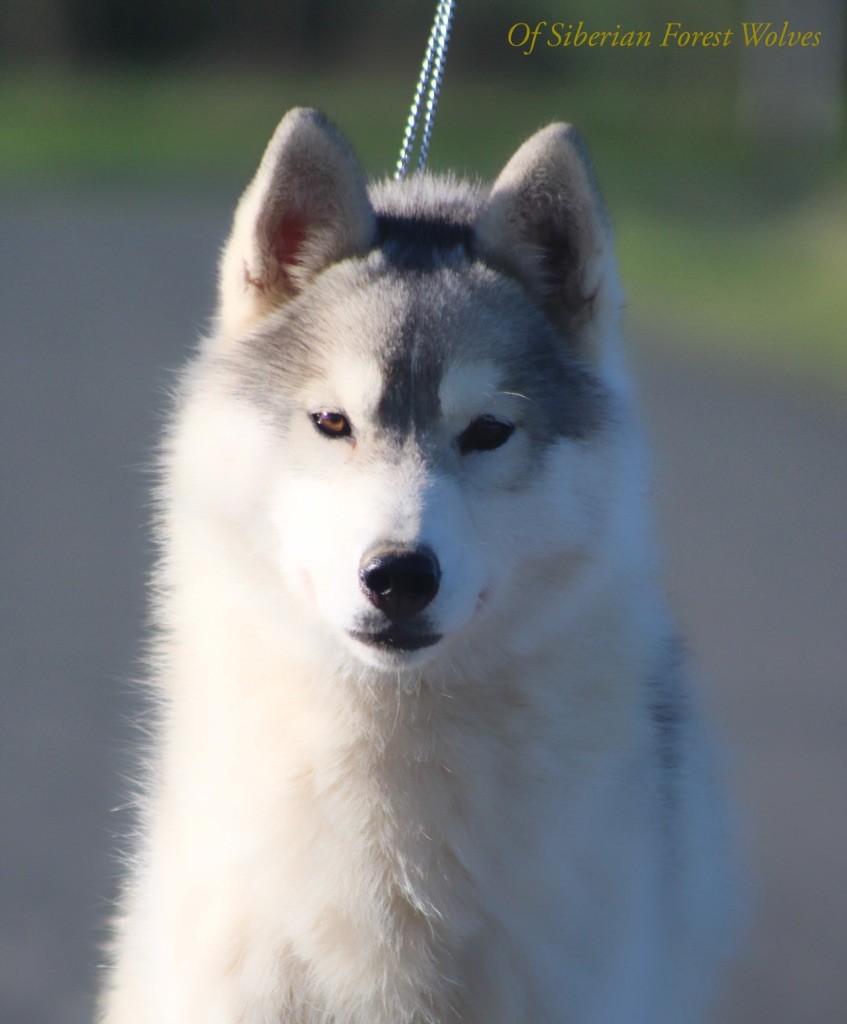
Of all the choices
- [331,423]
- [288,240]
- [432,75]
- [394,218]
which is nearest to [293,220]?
[288,240]

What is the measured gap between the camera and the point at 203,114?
1864cm

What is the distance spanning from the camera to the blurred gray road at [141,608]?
165 inches

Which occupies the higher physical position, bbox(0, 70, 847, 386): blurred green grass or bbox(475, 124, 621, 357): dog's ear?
bbox(0, 70, 847, 386): blurred green grass

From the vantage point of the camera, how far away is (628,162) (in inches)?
599

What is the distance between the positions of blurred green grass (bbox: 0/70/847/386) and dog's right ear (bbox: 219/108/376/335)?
5288 mm

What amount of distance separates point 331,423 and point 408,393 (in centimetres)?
15

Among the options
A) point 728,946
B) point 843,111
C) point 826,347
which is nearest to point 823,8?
point 843,111

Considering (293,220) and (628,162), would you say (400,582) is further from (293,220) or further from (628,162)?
(628,162)

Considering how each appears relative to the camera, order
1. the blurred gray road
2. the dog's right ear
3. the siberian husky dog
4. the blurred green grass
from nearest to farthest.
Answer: the siberian husky dog
the dog's right ear
the blurred gray road
the blurred green grass

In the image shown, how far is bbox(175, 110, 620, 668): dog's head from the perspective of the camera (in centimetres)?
242

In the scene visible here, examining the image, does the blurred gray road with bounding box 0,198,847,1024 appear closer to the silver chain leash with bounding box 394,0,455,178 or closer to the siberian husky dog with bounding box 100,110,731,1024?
the siberian husky dog with bounding box 100,110,731,1024

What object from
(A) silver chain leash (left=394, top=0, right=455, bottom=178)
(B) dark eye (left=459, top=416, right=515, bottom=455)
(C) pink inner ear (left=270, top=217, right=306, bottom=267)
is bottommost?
(B) dark eye (left=459, top=416, right=515, bottom=455)

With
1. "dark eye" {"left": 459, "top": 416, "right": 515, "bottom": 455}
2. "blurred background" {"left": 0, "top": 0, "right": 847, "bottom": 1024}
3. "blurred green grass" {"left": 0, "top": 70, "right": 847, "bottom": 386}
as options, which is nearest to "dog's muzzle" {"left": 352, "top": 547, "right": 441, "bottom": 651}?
"dark eye" {"left": 459, "top": 416, "right": 515, "bottom": 455}

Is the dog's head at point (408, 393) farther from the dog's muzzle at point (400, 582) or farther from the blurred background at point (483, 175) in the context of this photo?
the blurred background at point (483, 175)
